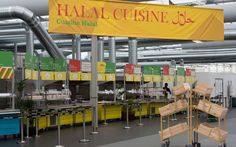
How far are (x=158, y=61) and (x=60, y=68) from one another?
15.1 m

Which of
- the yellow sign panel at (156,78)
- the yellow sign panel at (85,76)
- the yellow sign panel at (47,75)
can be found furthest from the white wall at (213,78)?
the yellow sign panel at (47,75)

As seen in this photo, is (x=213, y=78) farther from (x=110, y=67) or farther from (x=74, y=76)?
(x=74, y=76)

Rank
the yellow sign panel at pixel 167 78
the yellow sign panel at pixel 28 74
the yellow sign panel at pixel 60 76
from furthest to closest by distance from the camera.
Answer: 1. the yellow sign panel at pixel 167 78
2. the yellow sign panel at pixel 60 76
3. the yellow sign panel at pixel 28 74

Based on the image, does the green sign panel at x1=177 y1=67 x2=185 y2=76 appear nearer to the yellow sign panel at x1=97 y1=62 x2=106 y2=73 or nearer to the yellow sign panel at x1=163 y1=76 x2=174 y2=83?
the yellow sign panel at x1=163 y1=76 x2=174 y2=83

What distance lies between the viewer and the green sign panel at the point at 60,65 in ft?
35.0

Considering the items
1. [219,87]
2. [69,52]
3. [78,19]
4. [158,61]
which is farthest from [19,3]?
[158,61]

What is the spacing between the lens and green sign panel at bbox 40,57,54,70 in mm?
10102

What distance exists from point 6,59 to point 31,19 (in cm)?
172

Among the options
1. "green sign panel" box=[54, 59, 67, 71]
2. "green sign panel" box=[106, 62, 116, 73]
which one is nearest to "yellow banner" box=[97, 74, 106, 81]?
"green sign panel" box=[106, 62, 116, 73]

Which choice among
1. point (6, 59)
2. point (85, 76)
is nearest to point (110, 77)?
point (85, 76)

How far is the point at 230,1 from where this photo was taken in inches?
383

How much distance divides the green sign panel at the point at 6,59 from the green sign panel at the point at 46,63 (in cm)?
151

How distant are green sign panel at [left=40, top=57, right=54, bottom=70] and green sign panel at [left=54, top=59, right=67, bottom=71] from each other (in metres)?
0.20

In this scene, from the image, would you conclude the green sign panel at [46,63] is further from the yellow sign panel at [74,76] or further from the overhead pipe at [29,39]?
the overhead pipe at [29,39]
